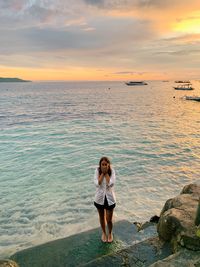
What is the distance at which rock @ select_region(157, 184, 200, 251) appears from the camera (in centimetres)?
548

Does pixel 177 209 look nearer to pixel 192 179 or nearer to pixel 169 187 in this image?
pixel 169 187

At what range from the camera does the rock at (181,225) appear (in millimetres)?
5484

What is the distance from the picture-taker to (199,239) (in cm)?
538

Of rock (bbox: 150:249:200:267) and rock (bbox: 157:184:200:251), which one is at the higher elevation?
rock (bbox: 157:184:200:251)

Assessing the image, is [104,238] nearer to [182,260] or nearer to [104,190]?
[104,190]

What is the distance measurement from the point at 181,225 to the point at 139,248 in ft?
3.51

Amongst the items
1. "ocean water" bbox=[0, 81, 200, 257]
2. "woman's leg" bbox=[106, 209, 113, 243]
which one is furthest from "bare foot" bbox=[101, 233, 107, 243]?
"ocean water" bbox=[0, 81, 200, 257]

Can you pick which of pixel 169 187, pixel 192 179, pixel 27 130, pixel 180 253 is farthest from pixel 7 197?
pixel 27 130

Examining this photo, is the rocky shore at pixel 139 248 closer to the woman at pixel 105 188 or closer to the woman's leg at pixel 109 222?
the woman's leg at pixel 109 222

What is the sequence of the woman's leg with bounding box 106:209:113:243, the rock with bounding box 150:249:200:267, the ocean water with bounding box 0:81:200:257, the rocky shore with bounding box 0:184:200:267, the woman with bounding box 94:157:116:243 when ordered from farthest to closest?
the ocean water with bounding box 0:81:200:257
the woman's leg with bounding box 106:209:113:243
the woman with bounding box 94:157:116:243
the rocky shore with bounding box 0:184:200:267
the rock with bounding box 150:249:200:267

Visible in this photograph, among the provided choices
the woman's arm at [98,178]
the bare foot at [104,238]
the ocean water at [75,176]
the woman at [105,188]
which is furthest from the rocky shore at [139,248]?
the woman's arm at [98,178]

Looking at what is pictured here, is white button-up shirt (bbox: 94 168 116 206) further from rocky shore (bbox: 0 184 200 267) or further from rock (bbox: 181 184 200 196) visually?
rock (bbox: 181 184 200 196)

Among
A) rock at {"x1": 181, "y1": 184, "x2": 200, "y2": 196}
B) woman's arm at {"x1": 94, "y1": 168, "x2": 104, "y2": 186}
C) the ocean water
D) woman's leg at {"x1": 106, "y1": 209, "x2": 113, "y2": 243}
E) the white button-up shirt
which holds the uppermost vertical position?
woman's arm at {"x1": 94, "y1": 168, "x2": 104, "y2": 186}

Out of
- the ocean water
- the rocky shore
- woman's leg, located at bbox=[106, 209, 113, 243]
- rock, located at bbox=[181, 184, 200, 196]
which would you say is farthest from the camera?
the ocean water
